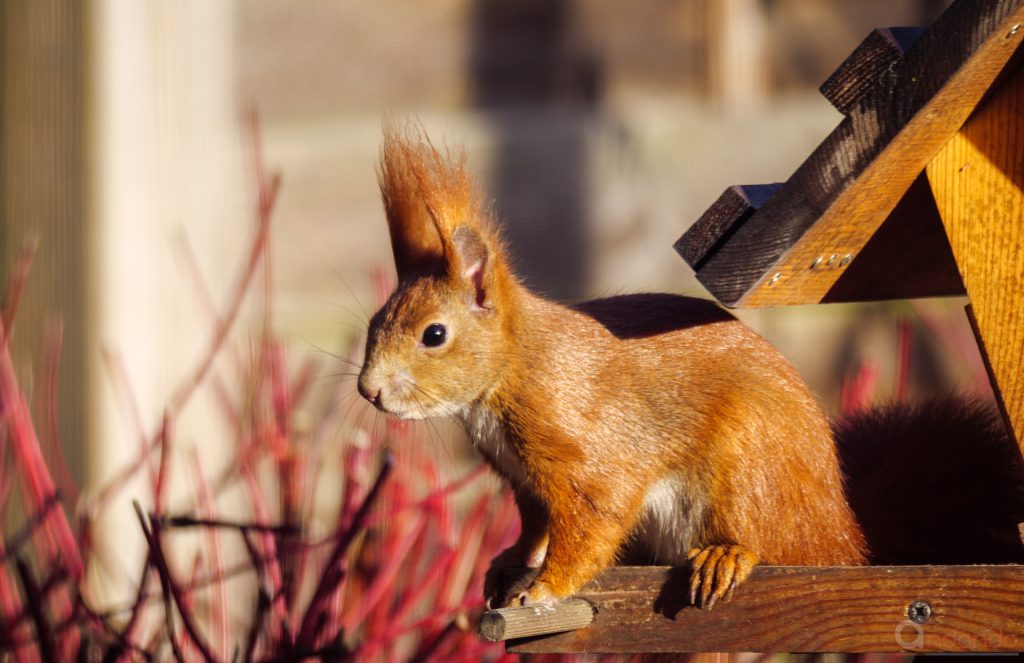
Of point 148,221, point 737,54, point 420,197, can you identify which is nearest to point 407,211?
point 420,197

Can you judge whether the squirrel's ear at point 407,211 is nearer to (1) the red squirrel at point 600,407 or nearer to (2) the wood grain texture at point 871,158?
(1) the red squirrel at point 600,407

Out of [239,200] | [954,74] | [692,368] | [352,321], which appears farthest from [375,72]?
[954,74]

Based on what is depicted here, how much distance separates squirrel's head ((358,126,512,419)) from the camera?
122 cm

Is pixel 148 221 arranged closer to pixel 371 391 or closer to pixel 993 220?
pixel 371 391

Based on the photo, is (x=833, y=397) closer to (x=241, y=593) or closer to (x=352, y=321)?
(x=352, y=321)

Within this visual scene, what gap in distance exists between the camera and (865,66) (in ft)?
3.43

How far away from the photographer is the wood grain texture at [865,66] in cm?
103

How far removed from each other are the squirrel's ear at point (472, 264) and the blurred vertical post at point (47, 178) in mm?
1290

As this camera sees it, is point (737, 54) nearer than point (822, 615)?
No

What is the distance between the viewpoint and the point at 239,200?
8.72 ft

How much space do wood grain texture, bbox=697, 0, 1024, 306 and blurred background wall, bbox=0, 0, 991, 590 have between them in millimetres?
1090

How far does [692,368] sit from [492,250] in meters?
0.23

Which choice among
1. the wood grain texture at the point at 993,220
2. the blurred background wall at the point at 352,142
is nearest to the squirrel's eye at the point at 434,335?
the wood grain texture at the point at 993,220

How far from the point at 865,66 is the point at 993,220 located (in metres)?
0.19
